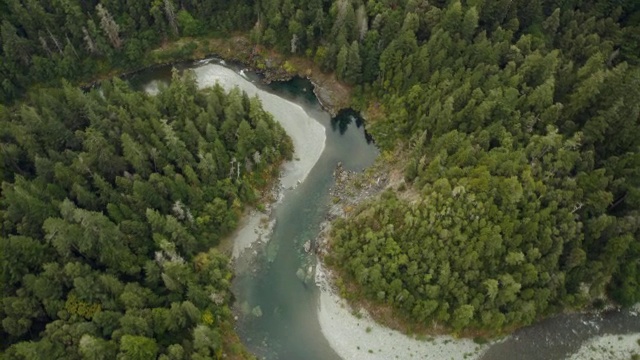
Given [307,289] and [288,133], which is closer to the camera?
[307,289]

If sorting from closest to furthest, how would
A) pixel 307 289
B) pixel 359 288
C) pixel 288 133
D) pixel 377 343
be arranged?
pixel 377 343
pixel 359 288
pixel 307 289
pixel 288 133

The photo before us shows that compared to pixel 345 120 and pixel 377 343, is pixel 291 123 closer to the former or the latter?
pixel 345 120

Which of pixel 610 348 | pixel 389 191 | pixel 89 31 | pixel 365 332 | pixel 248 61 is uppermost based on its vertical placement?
pixel 89 31

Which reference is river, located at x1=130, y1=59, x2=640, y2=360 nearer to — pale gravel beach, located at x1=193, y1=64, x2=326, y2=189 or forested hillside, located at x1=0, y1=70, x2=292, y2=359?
pale gravel beach, located at x1=193, y1=64, x2=326, y2=189

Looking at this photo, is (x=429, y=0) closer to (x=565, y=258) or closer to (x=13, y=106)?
(x=565, y=258)

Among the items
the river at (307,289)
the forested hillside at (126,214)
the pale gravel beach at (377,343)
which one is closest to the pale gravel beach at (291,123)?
the river at (307,289)

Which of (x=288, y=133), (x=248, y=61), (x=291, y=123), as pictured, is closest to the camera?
(x=288, y=133)

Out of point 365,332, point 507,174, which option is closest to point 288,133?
point 365,332

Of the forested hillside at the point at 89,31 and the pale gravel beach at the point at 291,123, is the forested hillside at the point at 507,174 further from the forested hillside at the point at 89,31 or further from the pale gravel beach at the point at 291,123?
the forested hillside at the point at 89,31
